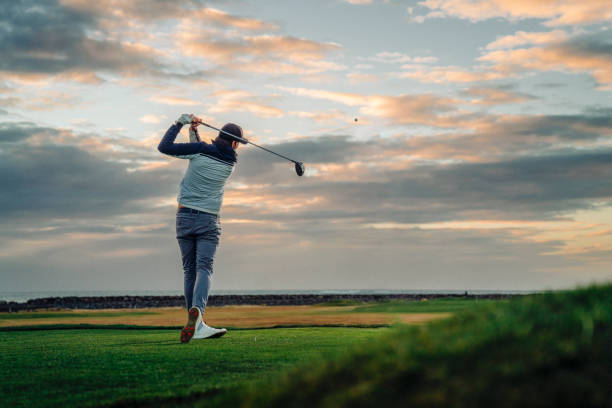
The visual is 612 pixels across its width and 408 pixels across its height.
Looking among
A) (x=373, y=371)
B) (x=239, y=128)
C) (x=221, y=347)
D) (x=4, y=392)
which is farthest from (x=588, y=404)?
(x=239, y=128)

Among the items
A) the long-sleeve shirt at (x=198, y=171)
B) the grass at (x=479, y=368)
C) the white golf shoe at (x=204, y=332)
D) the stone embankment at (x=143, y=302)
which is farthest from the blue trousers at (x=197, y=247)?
the stone embankment at (x=143, y=302)

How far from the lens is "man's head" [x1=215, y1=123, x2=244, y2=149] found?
892 cm

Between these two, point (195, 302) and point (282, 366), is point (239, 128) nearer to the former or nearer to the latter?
point (195, 302)

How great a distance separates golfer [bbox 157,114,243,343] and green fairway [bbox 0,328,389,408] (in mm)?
914

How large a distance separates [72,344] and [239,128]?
4.14 m

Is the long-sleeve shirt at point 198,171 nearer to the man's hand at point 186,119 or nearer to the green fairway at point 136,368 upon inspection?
the man's hand at point 186,119

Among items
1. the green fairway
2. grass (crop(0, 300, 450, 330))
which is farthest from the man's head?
grass (crop(0, 300, 450, 330))

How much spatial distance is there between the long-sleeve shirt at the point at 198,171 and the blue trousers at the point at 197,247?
152 millimetres

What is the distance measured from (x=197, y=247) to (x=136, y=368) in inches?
118

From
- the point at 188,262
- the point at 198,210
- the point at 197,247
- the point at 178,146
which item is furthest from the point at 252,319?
the point at 178,146

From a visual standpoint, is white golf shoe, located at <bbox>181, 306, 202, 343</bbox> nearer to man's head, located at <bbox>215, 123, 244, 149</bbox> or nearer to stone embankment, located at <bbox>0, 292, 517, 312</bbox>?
man's head, located at <bbox>215, 123, 244, 149</bbox>

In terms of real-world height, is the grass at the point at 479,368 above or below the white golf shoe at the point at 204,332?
above

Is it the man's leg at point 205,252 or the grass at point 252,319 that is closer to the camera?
the man's leg at point 205,252

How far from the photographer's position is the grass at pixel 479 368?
7.52ft
